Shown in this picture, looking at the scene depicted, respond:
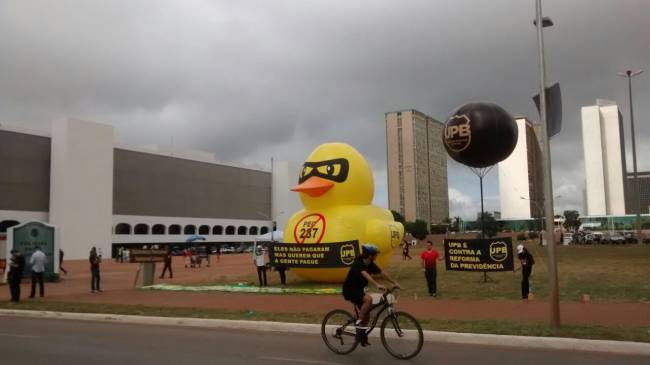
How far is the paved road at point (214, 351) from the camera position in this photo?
795cm

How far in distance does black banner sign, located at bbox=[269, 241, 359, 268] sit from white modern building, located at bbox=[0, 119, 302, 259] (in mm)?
49579

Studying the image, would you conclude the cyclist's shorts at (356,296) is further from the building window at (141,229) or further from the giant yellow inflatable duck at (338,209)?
the building window at (141,229)

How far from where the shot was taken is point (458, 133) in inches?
606

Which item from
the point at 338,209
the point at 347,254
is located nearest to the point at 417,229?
the point at 338,209

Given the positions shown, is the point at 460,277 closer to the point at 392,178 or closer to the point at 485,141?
the point at 485,141

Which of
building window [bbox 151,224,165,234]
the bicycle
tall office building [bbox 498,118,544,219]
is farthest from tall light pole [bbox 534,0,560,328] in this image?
building window [bbox 151,224,165,234]

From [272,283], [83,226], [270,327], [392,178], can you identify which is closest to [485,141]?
[270,327]

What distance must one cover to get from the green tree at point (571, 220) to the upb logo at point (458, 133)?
106420 millimetres

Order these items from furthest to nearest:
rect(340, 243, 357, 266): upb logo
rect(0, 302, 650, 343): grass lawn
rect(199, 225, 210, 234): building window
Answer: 1. rect(199, 225, 210, 234): building window
2. rect(340, 243, 357, 266): upb logo
3. rect(0, 302, 650, 343): grass lawn

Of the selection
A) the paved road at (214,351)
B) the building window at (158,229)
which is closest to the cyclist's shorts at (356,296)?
the paved road at (214,351)

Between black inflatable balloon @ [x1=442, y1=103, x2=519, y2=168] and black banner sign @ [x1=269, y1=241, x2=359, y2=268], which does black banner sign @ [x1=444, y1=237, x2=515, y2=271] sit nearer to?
black banner sign @ [x1=269, y1=241, x2=359, y2=268]

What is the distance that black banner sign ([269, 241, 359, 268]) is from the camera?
18.3 metres

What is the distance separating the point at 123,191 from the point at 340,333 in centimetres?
7655

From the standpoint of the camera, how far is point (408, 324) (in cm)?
800
